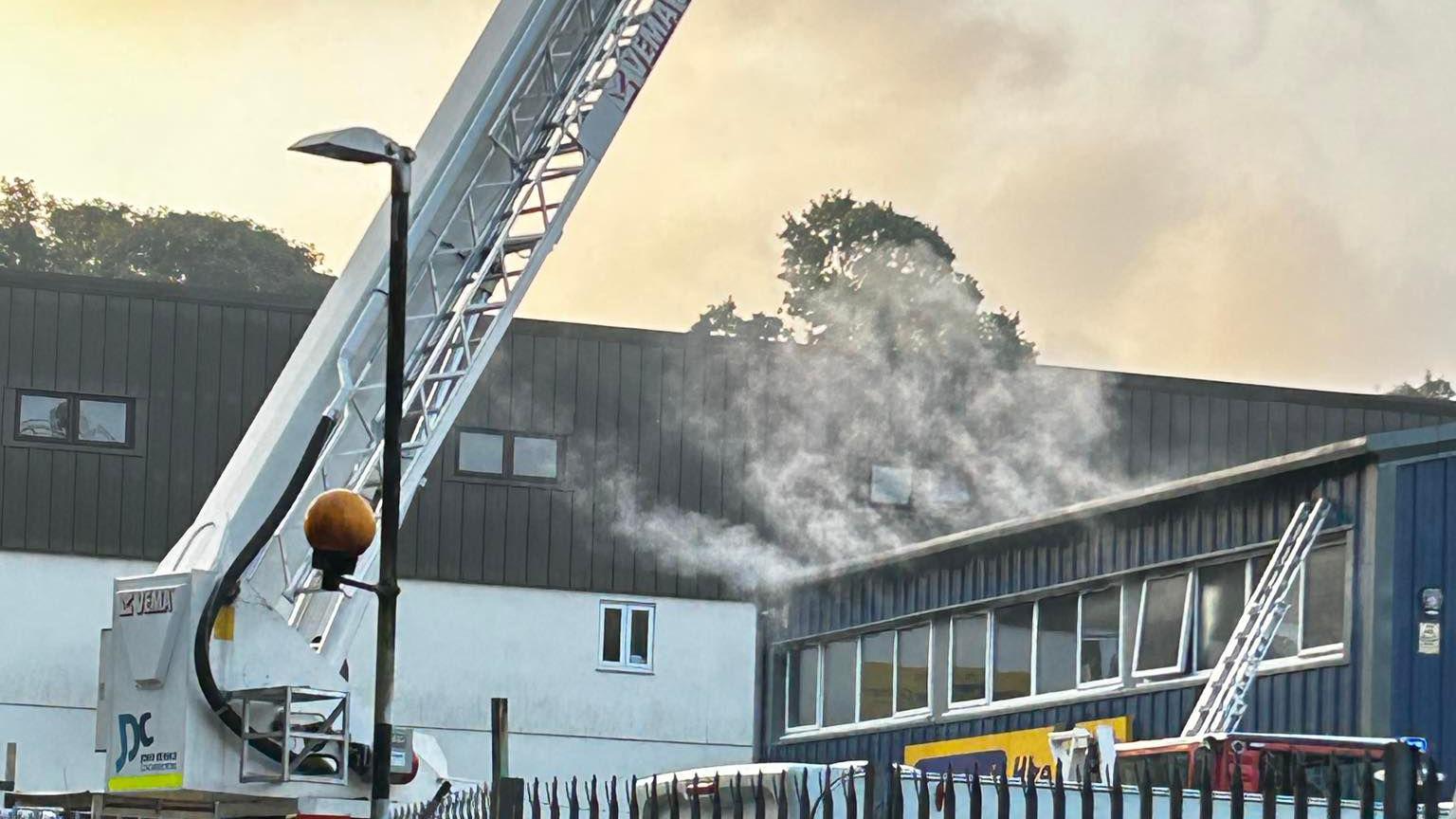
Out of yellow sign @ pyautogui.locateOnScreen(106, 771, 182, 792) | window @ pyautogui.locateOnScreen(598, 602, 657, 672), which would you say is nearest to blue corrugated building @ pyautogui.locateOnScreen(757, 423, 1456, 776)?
window @ pyautogui.locateOnScreen(598, 602, 657, 672)

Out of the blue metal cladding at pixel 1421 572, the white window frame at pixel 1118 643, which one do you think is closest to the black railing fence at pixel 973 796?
the blue metal cladding at pixel 1421 572

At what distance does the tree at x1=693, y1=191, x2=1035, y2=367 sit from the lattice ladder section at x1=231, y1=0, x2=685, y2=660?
50.7 meters

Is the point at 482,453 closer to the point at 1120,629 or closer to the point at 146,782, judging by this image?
the point at 1120,629

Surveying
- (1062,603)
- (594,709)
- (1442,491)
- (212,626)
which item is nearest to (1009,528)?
(1062,603)

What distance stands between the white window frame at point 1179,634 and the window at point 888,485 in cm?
1280

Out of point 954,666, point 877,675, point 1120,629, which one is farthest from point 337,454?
point 877,675

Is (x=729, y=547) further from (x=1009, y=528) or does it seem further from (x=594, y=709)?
(x=1009, y=528)

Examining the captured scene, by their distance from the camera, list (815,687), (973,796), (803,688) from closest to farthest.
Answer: (973,796) → (815,687) → (803,688)

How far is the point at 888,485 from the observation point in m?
40.2

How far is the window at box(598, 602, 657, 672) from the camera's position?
3806cm

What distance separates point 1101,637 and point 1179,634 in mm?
1960

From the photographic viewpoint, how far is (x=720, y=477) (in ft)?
129

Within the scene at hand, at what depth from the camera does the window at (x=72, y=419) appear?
116ft

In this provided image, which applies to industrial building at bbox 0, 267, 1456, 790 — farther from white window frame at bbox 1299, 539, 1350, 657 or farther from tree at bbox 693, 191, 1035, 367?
tree at bbox 693, 191, 1035, 367
